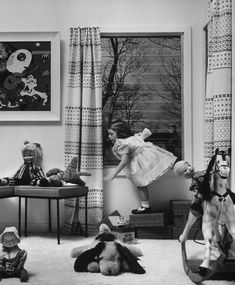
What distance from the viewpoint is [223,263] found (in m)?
2.29

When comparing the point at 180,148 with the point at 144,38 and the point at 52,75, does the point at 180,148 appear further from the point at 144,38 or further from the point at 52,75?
the point at 52,75

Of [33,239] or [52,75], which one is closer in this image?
[33,239]

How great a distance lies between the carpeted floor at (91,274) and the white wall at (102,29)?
0.54m

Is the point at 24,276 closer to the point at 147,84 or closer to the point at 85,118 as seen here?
the point at 85,118

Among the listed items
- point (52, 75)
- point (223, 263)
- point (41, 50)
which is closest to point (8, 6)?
point (41, 50)

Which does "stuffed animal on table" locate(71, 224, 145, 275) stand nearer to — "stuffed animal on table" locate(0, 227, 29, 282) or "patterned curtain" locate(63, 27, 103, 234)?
"stuffed animal on table" locate(0, 227, 29, 282)

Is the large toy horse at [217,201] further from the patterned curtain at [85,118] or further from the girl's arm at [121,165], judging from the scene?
the patterned curtain at [85,118]

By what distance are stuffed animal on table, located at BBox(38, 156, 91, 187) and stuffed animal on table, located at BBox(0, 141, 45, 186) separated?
0.32 ft

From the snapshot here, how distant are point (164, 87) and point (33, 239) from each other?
1738 millimetres

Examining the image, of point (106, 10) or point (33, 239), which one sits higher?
point (106, 10)

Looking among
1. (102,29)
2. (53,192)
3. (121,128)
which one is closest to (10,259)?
(53,192)

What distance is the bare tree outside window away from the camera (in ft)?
13.0

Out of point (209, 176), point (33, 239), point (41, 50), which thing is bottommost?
point (33, 239)

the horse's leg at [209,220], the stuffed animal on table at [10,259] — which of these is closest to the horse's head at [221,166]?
the horse's leg at [209,220]
